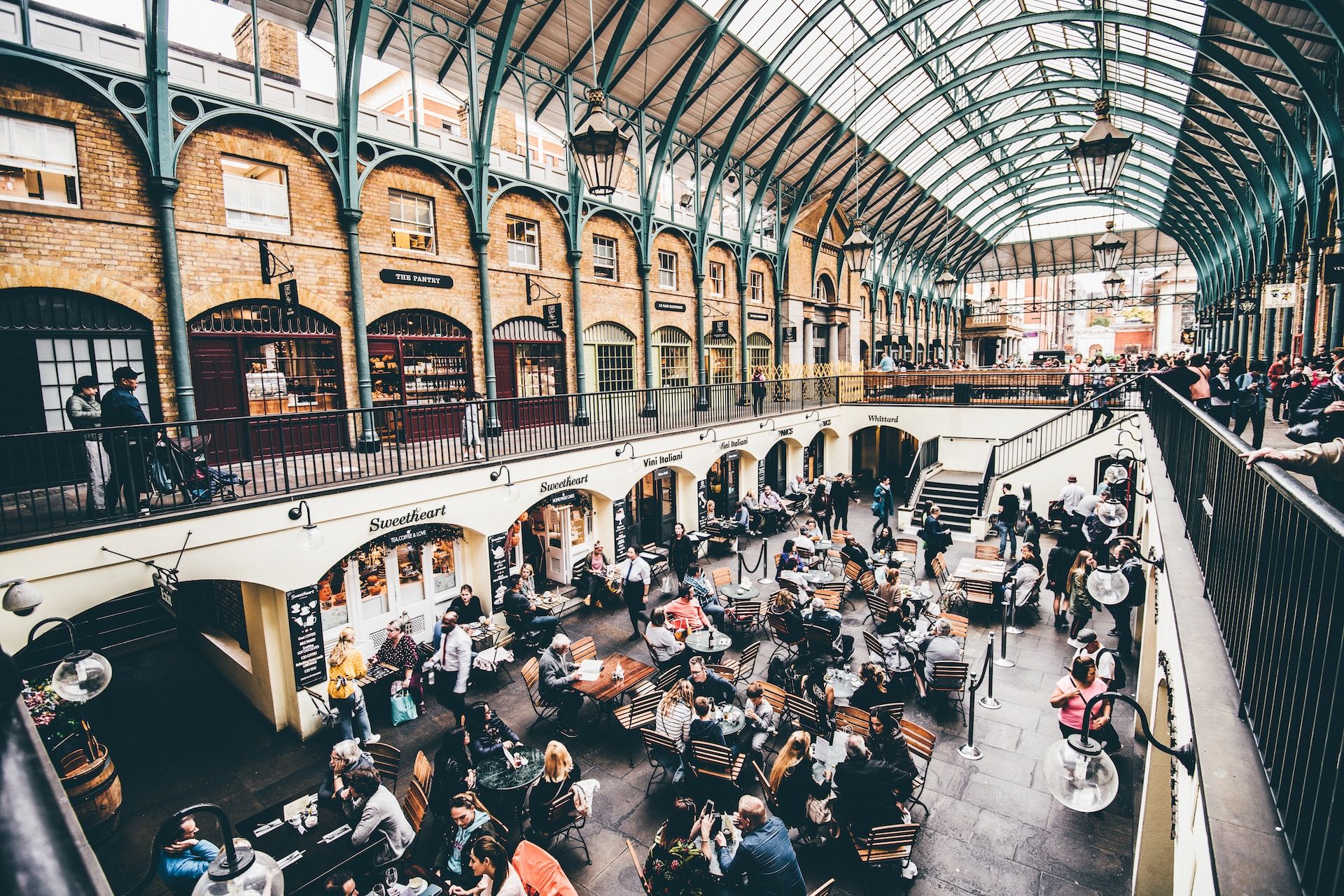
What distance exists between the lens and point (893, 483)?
2781cm

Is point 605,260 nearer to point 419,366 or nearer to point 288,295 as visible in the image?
point 419,366

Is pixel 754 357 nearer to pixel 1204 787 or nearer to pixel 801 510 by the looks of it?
pixel 801 510

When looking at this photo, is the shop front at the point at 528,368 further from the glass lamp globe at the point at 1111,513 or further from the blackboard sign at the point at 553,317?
the glass lamp globe at the point at 1111,513

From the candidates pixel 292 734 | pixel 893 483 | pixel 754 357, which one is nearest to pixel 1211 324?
pixel 893 483

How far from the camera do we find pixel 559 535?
14.6 m

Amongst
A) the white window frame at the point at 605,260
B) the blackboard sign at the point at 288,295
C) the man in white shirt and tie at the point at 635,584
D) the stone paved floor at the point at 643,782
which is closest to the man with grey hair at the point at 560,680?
the stone paved floor at the point at 643,782

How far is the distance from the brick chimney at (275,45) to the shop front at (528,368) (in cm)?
636

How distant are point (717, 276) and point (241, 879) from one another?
21658 mm

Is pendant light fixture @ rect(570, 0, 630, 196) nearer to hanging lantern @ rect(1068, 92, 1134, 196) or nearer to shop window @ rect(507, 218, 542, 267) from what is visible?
hanging lantern @ rect(1068, 92, 1134, 196)

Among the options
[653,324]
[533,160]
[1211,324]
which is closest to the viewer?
Result: [533,160]

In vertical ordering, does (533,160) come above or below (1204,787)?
above

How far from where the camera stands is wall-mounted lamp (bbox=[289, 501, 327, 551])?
8164mm

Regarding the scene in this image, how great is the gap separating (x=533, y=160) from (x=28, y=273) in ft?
33.5

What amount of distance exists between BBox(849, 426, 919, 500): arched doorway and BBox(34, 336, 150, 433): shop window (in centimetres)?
2484
